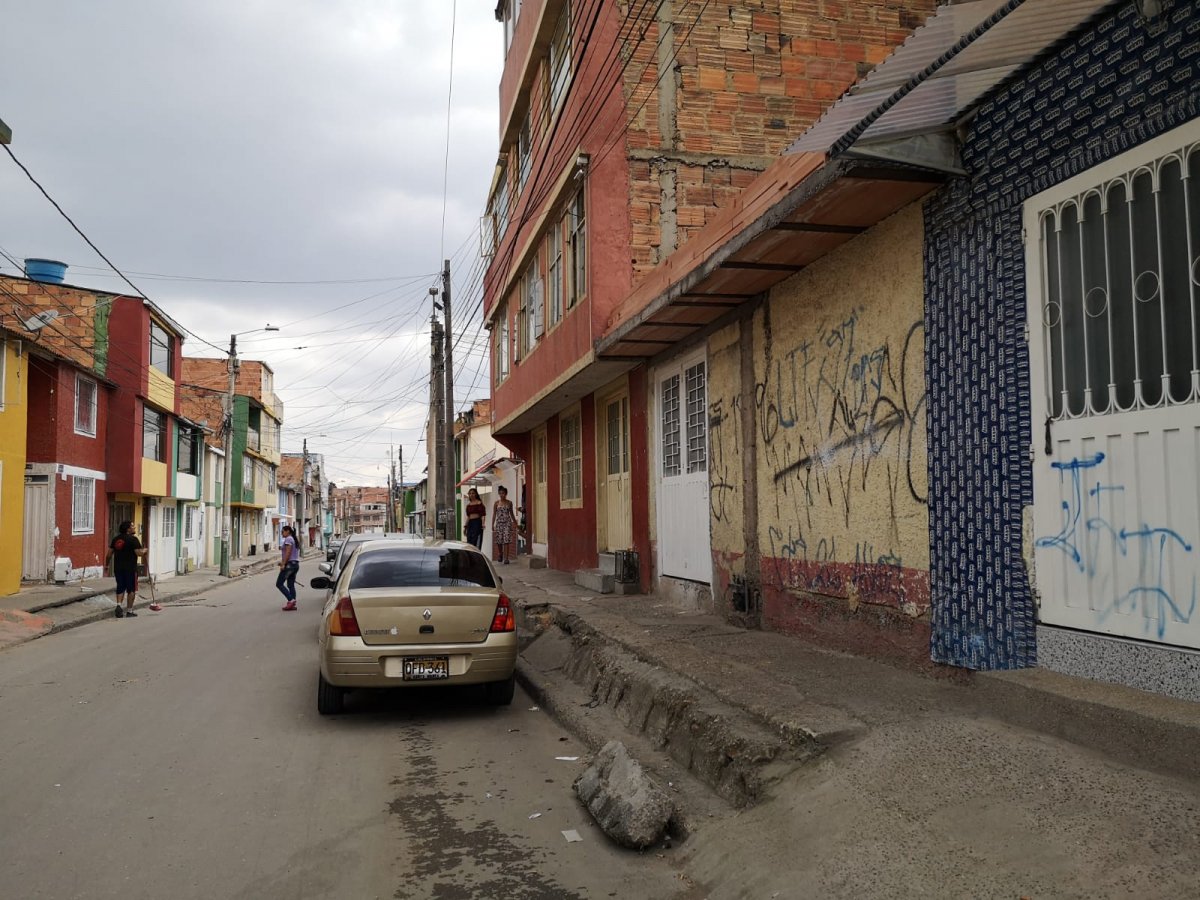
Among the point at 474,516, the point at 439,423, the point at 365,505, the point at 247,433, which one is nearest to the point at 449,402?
the point at 439,423

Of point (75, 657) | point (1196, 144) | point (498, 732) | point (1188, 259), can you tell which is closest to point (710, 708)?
point (498, 732)

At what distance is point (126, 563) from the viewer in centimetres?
1809

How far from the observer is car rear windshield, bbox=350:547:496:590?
822cm

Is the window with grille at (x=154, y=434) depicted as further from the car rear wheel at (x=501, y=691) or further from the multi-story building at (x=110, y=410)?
the car rear wheel at (x=501, y=691)

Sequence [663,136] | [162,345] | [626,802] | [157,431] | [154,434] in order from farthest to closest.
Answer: [162,345], [157,431], [154,434], [663,136], [626,802]

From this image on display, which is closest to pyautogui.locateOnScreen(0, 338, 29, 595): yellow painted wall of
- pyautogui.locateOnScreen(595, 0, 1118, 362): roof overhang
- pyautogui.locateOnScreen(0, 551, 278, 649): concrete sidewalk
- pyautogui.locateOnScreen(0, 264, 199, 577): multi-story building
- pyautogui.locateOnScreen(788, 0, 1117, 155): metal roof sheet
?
pyautogui.locateOnScreen(0, 551, 278, 649): concrete sidewalk

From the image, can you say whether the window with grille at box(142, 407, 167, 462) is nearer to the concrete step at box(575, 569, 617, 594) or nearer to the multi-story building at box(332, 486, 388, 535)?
the concrete step at box(575, 569, 617, 594)

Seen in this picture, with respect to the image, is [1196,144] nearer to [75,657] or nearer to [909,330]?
[909,330]

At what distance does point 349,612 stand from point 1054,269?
19.2 feet

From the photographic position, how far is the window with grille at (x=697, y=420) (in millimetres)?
10992

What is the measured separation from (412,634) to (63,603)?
48.4 ft

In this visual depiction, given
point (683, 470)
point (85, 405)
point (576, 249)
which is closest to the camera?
point (683, 470)

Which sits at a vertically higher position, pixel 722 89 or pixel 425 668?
pixel 722 89

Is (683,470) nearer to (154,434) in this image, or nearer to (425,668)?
(425,668)
